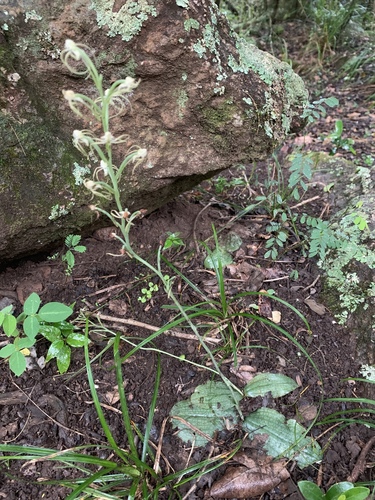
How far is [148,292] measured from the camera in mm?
2129

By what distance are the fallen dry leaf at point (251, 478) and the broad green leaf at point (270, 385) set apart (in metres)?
0.27

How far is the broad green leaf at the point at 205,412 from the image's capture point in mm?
1699

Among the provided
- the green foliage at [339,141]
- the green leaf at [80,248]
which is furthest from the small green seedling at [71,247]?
the green foliage at [339,141]

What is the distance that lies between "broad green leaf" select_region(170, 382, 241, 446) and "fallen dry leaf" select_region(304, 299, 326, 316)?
65 cm

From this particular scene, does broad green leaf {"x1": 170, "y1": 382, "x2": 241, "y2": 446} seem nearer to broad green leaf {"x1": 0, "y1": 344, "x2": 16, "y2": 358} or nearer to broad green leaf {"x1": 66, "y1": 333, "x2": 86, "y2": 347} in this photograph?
broad green leaf {"x1": 66, "y1": 333, "x2": 86, "y2": 347}

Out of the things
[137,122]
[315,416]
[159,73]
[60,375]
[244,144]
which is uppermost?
[159,73]

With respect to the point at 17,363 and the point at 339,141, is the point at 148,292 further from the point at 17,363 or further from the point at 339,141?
the point at 339,141

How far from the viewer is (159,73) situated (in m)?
1.88

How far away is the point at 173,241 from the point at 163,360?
618 mm

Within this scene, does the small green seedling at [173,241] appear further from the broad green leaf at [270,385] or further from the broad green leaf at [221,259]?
the broad green leaf at [270,385]

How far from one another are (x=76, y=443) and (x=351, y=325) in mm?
1432

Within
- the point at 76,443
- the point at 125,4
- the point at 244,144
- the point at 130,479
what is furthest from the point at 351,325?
the point at 125,4

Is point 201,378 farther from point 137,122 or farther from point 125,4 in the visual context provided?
point 125,4

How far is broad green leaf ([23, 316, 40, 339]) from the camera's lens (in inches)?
63.4
